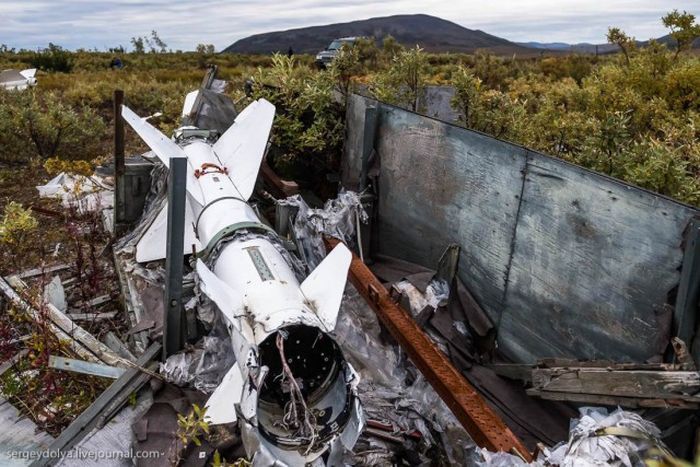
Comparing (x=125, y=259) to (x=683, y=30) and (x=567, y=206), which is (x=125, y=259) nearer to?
(x=567, y=206)

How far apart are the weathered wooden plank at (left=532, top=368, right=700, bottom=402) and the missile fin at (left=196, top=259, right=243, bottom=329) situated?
6.35 ft

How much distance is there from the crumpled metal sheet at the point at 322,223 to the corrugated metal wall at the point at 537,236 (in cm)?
41

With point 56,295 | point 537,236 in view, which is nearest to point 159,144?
point 56,295

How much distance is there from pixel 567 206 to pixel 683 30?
147 inches

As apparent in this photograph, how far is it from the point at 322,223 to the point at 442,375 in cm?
250

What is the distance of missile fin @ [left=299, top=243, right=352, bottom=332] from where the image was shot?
3227 millimetres

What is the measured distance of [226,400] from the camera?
3.19 m

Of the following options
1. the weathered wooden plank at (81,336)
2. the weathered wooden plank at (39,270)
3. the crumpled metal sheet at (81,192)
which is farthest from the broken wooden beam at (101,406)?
the crumpled metal sheet at (81,192)

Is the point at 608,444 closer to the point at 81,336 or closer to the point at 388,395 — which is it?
the point at 388,395

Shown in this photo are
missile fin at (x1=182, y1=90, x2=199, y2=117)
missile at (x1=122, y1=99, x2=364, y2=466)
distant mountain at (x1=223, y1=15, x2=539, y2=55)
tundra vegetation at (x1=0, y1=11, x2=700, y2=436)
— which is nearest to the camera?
missile at (x1=122, y1=99, x2=364, y2=466)

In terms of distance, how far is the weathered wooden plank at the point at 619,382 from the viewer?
8.52 ft

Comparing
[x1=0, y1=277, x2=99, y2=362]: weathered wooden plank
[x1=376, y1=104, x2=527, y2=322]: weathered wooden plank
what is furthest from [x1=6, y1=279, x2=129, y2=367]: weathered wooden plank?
[x1=376, y1=104, x2=527, y2=322]: weathered wooden plank

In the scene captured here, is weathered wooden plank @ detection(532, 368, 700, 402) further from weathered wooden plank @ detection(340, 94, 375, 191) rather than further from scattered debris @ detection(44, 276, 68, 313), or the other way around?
scattered debris @ detection(44, 276, 68, 313)

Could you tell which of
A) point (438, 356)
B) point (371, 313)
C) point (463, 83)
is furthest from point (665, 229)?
point (463, 83)
